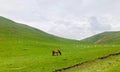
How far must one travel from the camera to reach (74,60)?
57719 millimetres

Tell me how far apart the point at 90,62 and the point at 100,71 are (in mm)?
14000

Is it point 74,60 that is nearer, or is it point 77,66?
point 77,66

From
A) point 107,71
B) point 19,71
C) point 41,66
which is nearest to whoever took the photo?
point 107,71

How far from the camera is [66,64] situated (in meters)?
53.1

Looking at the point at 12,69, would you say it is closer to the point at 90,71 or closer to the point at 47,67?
the point at 47,67

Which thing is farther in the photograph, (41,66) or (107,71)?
(41,66)

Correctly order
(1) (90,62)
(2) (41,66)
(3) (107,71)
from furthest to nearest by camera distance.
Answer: (1) (90,62)
(2) (41,66)
(3) (107,71)

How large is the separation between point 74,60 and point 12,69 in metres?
14.7

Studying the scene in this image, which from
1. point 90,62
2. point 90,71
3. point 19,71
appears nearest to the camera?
point 90,71

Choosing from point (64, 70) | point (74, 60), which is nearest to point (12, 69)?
point (64, 70)

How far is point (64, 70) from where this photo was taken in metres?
47.8

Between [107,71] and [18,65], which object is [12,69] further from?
[107,71]

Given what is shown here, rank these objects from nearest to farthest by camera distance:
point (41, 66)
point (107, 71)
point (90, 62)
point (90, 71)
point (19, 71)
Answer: point (107, 71) → point (90, 71) → point (19, 71) → point (41, 66) → point (90, 62)

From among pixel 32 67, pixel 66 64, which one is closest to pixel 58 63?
pixel 66 64
